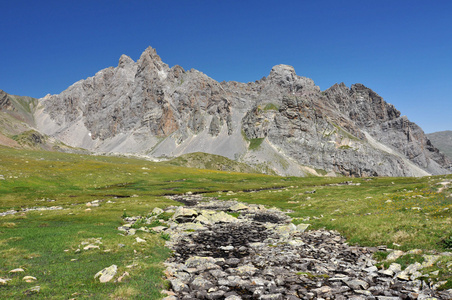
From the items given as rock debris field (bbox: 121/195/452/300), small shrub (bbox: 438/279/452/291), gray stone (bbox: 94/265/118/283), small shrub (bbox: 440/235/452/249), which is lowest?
rock debris field (bbox: 121/195/452/300)

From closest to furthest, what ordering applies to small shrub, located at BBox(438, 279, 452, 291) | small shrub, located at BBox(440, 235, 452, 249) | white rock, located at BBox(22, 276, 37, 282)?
small shrub, located at BBox(438, 279, 452, 291)
white rock, located at BBox(22, 276, 37, 282)
small shrub, located at BBox(440, 235, 452, 249)

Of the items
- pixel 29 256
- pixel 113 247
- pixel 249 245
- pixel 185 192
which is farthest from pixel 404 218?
pixel 185 192

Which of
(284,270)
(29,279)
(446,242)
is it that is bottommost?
(284,270)

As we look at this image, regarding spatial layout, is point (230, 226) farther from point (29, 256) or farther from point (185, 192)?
point (185, 192)

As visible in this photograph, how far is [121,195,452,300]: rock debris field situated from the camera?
553 inches

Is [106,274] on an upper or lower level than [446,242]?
lower

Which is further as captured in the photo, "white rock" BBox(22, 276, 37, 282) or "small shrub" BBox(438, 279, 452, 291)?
"white rock" BBox(22, 276, 37, 282)

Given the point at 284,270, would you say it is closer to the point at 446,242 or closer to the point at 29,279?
the point at 446,242

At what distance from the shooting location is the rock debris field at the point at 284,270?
1405 centimetres

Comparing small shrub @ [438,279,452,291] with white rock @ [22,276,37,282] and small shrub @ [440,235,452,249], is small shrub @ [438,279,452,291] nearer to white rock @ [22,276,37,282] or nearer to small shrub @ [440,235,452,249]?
small shrub @ [440,235,452,249]

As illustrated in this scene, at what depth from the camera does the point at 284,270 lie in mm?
17688

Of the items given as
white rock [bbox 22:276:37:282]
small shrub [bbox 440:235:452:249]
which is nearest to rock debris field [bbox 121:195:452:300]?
small shrub [bbox 440:235:452:249]

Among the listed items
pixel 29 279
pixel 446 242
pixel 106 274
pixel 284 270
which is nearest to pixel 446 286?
pixel 446 242

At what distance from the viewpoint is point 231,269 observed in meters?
17.9
